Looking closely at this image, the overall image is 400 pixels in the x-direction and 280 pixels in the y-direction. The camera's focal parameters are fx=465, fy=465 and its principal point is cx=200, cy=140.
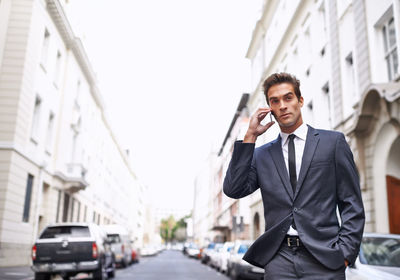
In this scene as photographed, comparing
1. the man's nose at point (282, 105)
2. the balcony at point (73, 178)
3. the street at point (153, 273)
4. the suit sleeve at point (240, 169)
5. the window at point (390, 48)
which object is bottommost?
the street at point (153, 273)

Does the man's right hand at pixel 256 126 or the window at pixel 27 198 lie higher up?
the window at pixel 27 198

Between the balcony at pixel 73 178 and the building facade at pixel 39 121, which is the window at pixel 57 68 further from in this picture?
the balcony at pixel 73 178

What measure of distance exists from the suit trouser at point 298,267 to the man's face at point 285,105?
0.70 m

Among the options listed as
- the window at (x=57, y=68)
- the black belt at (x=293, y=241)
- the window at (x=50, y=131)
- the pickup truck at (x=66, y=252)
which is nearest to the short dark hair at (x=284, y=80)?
the black belt at (x=293, y=241)

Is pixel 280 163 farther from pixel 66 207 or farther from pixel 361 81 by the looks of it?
pixel 66 207

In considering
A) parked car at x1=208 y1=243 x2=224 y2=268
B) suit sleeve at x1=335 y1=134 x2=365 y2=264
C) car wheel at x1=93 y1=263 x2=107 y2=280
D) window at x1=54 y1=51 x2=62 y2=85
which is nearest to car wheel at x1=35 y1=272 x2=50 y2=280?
car wheel at x1=93 y1=263 x2=107 y2=280

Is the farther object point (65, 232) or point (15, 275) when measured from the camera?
point (15, 275)

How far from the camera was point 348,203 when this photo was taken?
2.51 m

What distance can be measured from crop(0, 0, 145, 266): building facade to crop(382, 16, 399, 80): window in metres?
14.7

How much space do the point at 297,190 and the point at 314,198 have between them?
0.10 m

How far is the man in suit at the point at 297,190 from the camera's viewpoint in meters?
2.39

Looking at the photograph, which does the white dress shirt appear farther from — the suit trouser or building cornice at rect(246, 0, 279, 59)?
building cornice at rect(246, 0, 279, 59)

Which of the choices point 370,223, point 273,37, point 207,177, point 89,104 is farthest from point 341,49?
point 207,177

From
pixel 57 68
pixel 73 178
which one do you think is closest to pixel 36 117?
pixel 57 68
